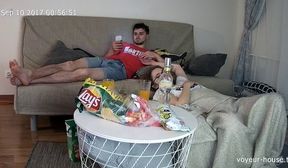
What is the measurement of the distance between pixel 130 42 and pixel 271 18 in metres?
1.43

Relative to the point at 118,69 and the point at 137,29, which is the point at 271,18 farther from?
the point at 118,69

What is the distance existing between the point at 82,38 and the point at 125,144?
1.91 metres

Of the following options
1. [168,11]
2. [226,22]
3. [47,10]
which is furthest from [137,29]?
[226,22]

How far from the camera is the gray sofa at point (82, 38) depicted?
2326mm

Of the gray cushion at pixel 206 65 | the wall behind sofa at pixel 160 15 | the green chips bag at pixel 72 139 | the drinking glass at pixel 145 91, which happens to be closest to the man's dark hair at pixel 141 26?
the wall behind sofa at pixel 160 15

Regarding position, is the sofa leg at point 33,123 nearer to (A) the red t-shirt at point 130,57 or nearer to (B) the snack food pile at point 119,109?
(A) the red t-shirt at point 130,57

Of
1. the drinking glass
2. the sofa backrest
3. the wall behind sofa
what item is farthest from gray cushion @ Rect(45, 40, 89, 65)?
the drinking glass

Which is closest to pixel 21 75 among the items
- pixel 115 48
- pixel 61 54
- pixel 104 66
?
pixel 61 54

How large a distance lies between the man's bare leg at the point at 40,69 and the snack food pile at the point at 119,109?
1.09 meters

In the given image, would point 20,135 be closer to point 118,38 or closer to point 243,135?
point 118,38

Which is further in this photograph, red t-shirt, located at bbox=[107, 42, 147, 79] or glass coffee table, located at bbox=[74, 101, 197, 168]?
red t-shirt, located at bbox=[107, 42, 147, 79]

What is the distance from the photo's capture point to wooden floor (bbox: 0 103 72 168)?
1.96 metres

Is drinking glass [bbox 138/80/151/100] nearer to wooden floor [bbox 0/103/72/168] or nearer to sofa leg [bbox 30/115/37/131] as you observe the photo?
wooden floor [bbox 0/103/72/168]

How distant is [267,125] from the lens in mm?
1591
